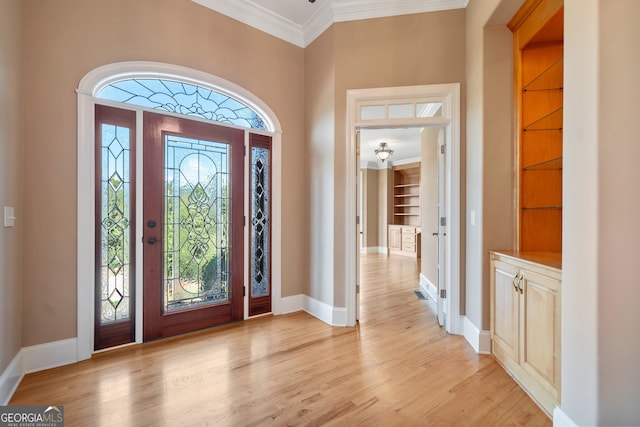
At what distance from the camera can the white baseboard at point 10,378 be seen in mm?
1758

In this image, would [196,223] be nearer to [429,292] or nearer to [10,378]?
[10,378]

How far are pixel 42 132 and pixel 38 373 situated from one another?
187 cm

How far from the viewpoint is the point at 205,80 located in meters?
2.96

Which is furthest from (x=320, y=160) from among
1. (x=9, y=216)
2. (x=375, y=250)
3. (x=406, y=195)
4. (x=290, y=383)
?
(x=375, y=250)

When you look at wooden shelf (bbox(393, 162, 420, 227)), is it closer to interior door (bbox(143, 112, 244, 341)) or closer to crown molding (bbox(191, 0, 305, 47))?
crown molding (bbox(191, 0, 305, 47))

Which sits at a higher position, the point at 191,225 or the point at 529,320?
the point at 191,225

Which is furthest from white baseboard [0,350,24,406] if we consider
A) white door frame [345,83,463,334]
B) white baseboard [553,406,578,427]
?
white baseboard [553,406,578,427]

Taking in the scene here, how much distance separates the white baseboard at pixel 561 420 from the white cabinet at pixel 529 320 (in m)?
0.15

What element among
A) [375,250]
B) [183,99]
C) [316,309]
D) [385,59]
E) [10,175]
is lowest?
[375,250]

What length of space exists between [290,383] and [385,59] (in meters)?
3.23

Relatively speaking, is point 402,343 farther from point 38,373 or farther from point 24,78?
point 24,78

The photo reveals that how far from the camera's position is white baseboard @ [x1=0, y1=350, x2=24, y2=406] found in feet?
5.77

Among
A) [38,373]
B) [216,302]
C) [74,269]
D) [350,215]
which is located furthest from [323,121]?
[38,373]

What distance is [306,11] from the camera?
130 inches
